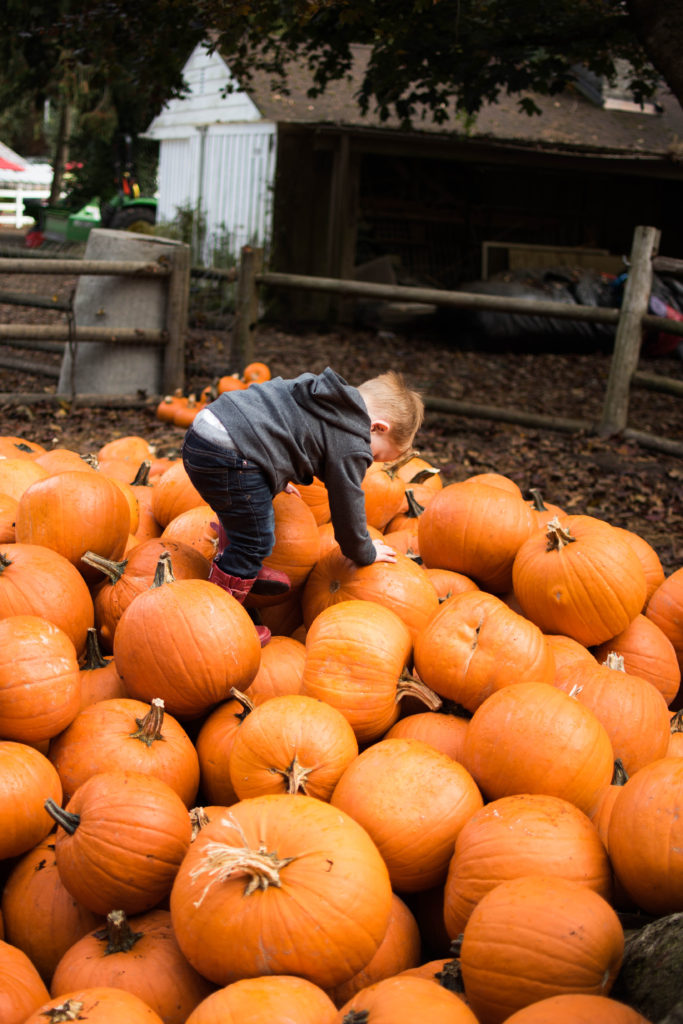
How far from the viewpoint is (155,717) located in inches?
83.4

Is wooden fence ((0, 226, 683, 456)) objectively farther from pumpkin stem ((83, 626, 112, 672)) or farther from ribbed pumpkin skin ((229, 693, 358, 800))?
ribbed pumpkin skin ((229, 693, 358, 800))

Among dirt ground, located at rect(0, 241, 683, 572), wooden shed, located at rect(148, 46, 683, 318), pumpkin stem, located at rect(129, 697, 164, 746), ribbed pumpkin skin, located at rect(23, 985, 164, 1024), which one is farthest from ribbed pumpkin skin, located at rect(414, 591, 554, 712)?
wooden shed, located at rect(148, 46, 683, 318)

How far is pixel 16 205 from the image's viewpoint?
102 ft

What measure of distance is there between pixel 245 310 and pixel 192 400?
6.15 ft

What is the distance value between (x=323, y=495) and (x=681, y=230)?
15445 millimetres

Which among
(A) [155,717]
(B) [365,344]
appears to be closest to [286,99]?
(B) [365,344]

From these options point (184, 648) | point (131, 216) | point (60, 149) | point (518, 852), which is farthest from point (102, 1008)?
point (60, 149)

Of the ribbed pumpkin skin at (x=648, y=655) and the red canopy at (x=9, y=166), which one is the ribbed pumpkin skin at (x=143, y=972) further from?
the red canopy at (x=9, y=166)

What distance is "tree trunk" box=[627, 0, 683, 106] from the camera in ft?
16.7

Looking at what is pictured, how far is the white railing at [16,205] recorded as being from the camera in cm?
3039

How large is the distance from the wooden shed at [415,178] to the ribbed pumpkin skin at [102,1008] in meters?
12.4

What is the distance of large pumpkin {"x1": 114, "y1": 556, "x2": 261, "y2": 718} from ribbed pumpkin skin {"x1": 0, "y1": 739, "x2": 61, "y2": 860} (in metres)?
0.36

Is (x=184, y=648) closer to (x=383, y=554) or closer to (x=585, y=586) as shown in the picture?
(x=383, y=554)

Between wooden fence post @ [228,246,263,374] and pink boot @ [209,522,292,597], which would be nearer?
pink boot @ [209,522,292,597]
